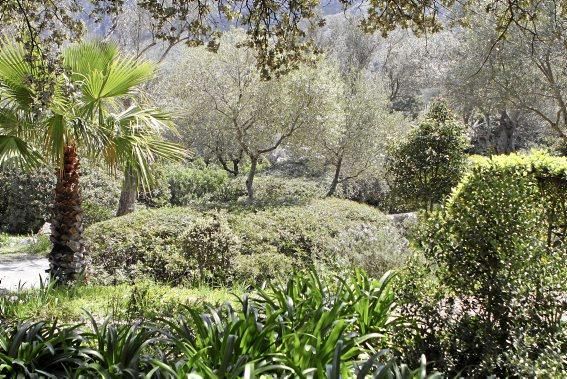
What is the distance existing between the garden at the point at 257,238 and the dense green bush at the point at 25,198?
0.07 m

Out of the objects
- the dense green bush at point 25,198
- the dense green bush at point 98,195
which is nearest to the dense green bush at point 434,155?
the dense green bush at point 98,195

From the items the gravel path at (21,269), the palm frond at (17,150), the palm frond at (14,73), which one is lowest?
the gravel path at (21,269)

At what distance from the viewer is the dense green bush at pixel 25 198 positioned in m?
16.3

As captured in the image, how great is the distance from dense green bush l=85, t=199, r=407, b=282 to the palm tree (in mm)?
1643

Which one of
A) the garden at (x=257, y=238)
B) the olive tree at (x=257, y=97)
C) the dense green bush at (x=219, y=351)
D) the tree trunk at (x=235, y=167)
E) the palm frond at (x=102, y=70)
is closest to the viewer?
the dense green bush at (x=219, y=351)

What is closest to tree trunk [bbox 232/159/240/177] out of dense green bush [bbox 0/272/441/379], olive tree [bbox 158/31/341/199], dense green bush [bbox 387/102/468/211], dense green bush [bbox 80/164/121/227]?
olive tree [bbox 158/31/341/199]

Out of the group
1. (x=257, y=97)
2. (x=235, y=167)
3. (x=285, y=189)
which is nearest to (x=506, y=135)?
(x=285, y=189)

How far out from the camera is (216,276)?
30.2ft

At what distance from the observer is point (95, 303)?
6.52 metres

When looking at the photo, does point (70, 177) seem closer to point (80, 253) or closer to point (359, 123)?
point (80, 253)

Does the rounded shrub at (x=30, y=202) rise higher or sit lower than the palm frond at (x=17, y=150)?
lower

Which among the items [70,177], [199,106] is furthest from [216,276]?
[199,106]

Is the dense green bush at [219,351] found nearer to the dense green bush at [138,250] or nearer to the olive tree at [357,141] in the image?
the dense green bush at [138,250]

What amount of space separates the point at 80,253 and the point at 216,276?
7.39 feet
